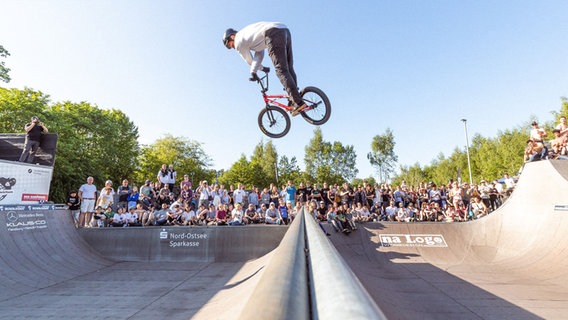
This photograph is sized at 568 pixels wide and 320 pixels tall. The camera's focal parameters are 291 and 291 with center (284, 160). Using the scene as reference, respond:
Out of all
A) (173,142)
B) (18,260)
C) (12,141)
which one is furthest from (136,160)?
(18,260)

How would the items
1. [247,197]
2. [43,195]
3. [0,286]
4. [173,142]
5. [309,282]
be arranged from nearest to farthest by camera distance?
1. [309,282]
2. [0,286]
3. [43,195]
4. [247,197]
5. [173,142]

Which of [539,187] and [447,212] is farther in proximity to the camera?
[447,212]

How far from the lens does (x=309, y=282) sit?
1.24m

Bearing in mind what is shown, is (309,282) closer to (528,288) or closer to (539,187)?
(528,288)

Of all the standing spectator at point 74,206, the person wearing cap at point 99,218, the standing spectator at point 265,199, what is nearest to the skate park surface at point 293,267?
the person wearing cap at point 99,218

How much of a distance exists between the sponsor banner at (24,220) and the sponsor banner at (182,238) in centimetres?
332

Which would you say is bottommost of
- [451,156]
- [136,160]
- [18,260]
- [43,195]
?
[18,260]

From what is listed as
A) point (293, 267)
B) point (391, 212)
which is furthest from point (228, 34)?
point (391, 212)

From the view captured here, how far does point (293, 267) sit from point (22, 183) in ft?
36.4

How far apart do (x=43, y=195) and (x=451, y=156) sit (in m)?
60.0

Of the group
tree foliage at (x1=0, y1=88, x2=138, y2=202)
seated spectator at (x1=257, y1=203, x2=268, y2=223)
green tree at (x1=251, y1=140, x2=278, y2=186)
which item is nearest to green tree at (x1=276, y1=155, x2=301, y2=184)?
green tree at (x1=251, y1=140, x2=278, y2=186)

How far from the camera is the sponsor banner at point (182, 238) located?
9.42 metres

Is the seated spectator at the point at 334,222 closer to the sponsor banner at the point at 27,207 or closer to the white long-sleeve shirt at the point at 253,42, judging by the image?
the white long-sleeve shirt at the point at 253,42

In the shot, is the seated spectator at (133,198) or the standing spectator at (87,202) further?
the seated spectator at (133,198)
